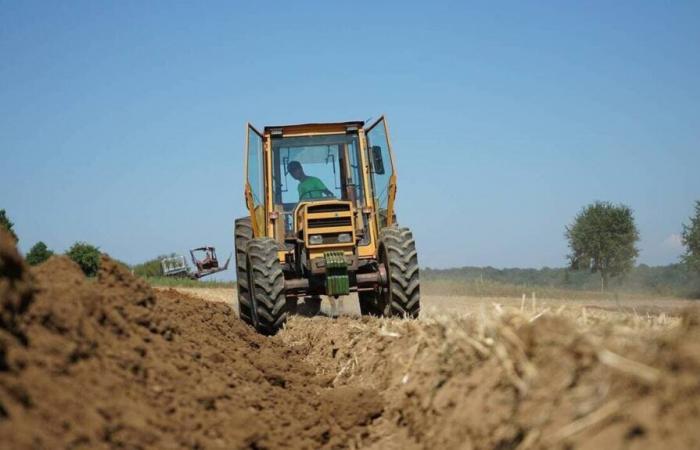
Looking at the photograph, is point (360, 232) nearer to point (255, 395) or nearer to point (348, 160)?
point (348, 160)

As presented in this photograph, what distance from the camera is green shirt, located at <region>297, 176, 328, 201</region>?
1178 cm

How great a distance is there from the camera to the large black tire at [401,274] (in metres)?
10.2

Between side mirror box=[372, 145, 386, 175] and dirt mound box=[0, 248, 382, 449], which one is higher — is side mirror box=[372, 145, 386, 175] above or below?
above

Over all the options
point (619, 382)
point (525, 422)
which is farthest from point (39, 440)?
point (619, 382)

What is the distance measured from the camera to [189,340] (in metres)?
6.35

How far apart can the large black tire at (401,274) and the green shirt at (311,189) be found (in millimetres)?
1697

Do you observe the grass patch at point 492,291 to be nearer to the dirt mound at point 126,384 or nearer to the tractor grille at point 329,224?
the tractor grille at point 329,224

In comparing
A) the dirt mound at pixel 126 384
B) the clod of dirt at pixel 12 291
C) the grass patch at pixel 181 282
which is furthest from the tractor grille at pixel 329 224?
the grass patch at pixel 181 282

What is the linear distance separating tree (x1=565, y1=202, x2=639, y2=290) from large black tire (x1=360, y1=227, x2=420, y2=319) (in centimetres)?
3970

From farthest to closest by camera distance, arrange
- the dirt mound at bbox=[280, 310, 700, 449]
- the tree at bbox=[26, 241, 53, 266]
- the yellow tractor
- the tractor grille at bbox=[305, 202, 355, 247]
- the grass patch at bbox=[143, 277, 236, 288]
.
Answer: the tree at bbox=[26, 241, 53, 266] < the grass patch at bbox=[143, 277, 236, 288] < the tractor grille at bbox=[305, 202, 355, 247] < the yellow tractor < the dirt mound at bbox=[280, 310, 700, 449]

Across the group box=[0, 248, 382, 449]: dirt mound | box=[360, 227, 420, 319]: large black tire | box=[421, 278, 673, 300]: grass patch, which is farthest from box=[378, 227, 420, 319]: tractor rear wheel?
box=[421, 278, 673, 300]: grass patch

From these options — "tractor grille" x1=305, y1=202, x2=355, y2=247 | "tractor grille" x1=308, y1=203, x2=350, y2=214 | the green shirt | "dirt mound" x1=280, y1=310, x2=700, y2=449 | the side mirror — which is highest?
the side mirror

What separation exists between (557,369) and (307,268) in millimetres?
7112

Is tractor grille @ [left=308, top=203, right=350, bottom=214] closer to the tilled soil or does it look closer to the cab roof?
the cab roof
